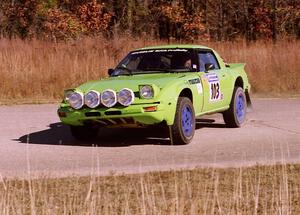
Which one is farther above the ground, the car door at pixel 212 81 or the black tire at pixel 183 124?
the car door at pixel 212 81

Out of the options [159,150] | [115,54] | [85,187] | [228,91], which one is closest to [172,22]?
[115,54]

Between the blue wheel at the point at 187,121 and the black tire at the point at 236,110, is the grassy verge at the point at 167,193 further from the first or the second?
the black tire at the point at 236,110

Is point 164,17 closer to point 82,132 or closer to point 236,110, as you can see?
point 236,110

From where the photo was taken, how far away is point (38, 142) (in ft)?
37.4

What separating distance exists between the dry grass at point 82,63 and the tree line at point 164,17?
410 inches

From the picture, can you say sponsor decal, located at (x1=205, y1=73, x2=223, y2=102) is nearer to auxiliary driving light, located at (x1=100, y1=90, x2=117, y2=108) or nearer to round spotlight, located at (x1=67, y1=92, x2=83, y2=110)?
auxiliary driving light, located at (x1=100, y1=90, x2=117, y2=108)

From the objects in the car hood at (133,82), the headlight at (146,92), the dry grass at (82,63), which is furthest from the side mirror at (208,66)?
the dry grass at (82,63)

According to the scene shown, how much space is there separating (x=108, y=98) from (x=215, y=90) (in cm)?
222

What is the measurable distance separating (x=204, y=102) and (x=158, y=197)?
4580mm

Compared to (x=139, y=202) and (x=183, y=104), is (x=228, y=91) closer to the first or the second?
(x=183, y=104)

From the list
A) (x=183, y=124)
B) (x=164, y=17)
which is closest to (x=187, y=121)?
(x=183, y=124)

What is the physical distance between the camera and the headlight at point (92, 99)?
1035cm

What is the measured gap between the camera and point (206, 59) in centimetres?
1214

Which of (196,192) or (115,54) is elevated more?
(115,54)
